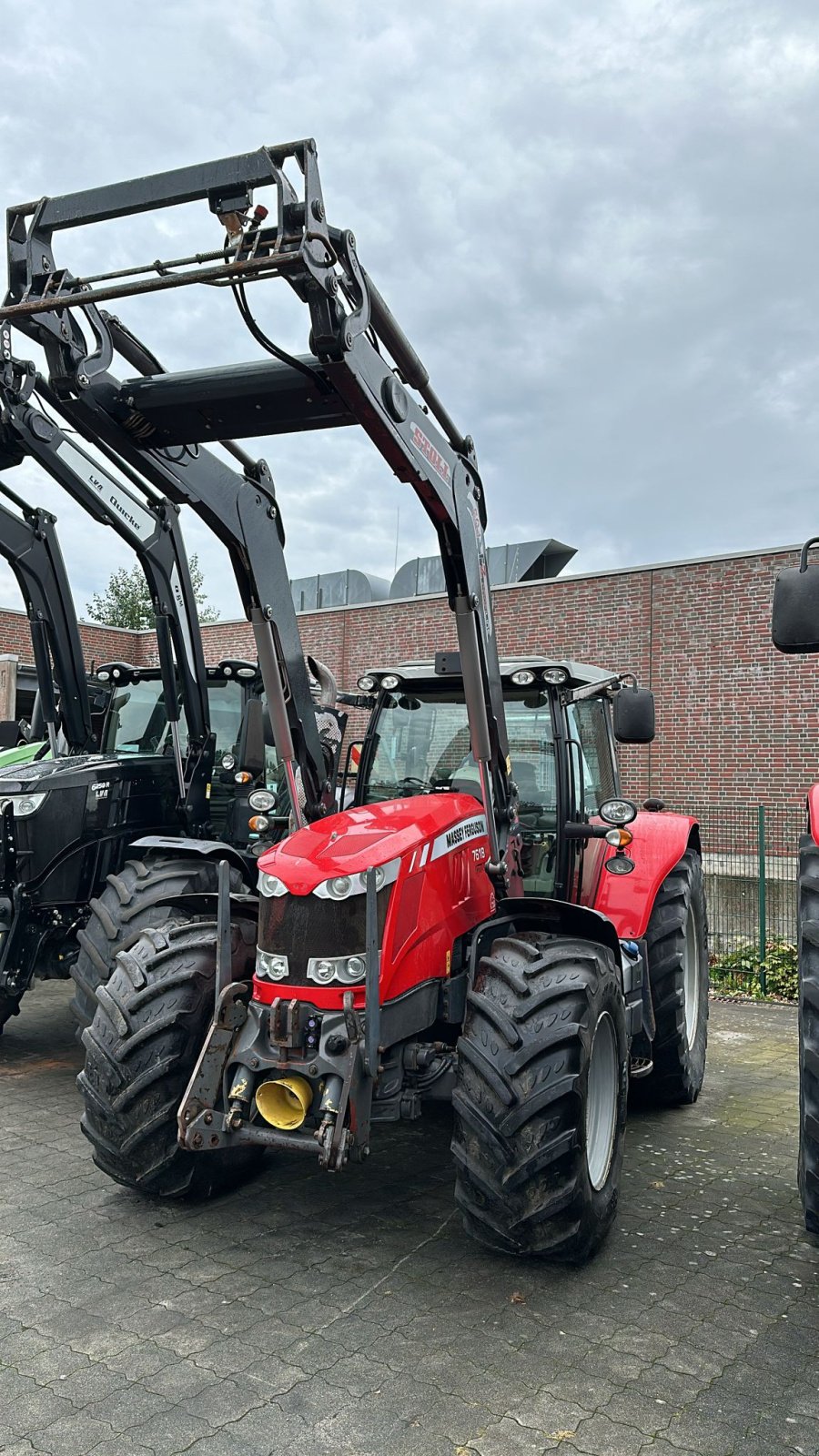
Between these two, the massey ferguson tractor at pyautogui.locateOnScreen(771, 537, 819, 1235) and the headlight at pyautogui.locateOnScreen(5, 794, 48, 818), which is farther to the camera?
the headlight at pyautogui.locateOnScreen(5, 794, 48, 818)

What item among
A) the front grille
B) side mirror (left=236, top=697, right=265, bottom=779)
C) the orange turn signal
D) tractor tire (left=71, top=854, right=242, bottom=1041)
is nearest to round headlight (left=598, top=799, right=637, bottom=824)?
the orange turn signal

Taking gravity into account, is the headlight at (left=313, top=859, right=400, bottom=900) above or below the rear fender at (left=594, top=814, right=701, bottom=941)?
above

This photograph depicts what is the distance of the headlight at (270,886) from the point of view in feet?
13.3

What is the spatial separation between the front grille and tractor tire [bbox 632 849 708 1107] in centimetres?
248

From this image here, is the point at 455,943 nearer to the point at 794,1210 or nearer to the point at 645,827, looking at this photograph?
the point at 794,1210

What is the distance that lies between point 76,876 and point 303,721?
2.40m

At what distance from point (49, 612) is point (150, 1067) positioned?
15.5 feet

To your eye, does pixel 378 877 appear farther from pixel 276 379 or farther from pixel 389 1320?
pixel 276 379

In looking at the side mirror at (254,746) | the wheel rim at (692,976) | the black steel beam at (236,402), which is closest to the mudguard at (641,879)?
the wheel rim at (692,976)

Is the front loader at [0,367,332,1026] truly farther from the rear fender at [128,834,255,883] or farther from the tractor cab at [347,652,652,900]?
the tractor cab at [347,652,652,900]

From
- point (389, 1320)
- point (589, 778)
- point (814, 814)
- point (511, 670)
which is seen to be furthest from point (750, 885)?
point (389, 1320)

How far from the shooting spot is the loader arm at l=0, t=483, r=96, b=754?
771cm

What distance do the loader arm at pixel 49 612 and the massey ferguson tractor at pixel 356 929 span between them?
3.03 m

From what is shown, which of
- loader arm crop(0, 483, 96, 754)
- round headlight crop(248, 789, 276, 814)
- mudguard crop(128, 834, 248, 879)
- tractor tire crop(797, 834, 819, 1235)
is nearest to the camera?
tractor tire crop(797, 834, 819, 1235)
